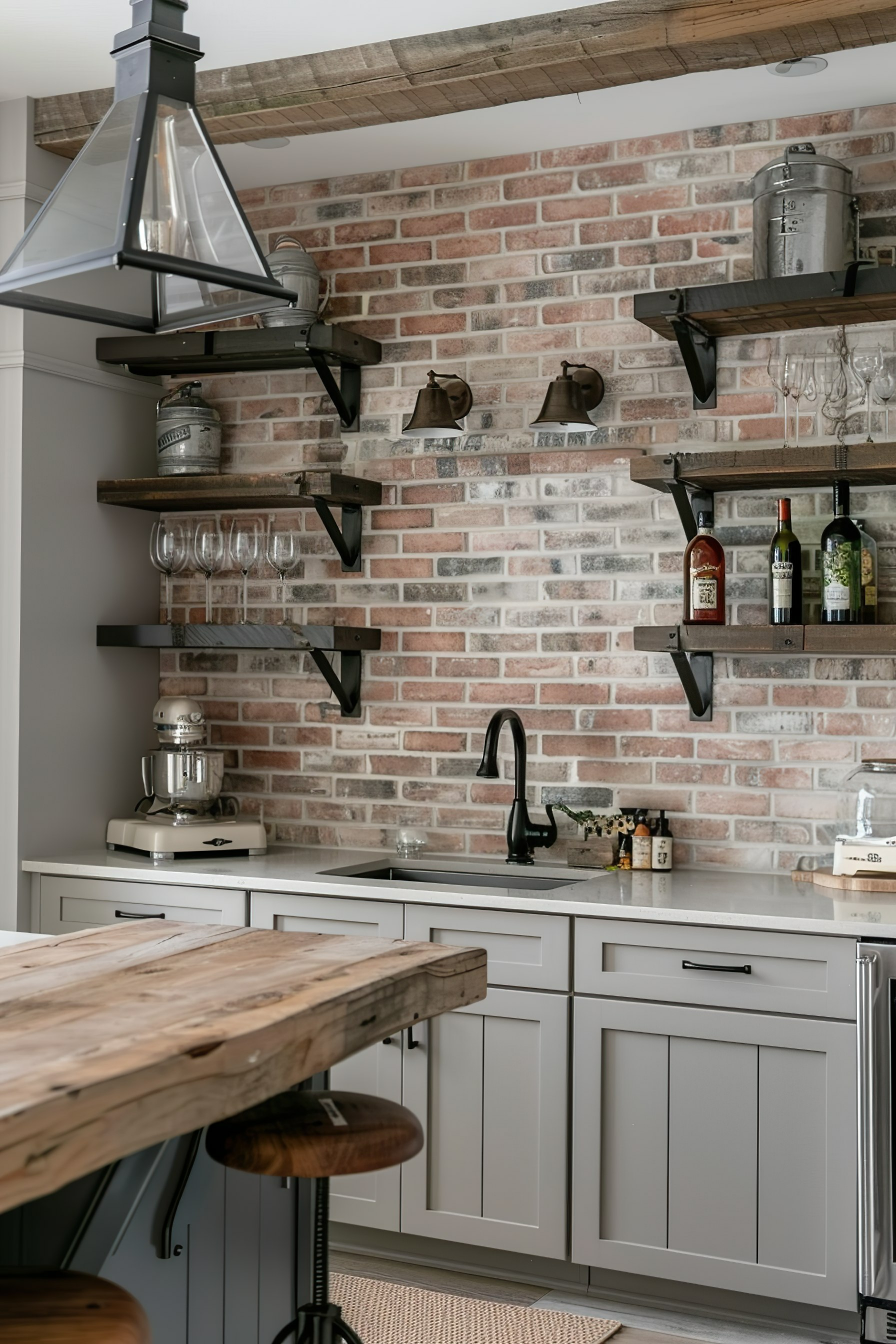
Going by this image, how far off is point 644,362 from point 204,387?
1375 mm

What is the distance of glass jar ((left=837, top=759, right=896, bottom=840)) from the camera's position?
126 inches

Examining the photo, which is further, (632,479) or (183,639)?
(183,639)

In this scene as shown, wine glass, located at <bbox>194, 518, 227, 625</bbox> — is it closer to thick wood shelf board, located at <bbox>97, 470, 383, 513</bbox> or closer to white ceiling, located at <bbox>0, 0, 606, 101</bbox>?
thick wood shelf board, located at <bbox>97, 470, 383, 513</bbox>

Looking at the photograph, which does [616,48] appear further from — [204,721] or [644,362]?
[204,721]

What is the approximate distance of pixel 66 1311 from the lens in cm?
142

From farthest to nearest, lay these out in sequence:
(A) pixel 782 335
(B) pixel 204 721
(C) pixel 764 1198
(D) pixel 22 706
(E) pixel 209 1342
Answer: (B) pixel 204 721 < (D) pixel 22 706 < (A) pixel 782 335 < (C) pixel 764 1198 < (E) pixel 209 1342

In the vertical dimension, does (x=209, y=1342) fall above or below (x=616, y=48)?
below

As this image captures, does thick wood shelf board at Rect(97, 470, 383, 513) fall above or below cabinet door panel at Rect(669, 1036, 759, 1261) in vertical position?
above

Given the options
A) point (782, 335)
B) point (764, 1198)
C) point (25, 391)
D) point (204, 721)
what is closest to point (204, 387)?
point (25, 391)

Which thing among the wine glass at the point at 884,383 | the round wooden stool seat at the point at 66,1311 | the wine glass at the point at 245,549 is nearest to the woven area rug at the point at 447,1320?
the round wooden stool seat at the point at 66,1311

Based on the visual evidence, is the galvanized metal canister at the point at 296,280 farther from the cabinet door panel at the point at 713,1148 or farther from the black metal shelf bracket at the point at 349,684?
the cabinet door panel at the point at 713,1148

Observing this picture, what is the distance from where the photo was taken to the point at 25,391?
3682mm

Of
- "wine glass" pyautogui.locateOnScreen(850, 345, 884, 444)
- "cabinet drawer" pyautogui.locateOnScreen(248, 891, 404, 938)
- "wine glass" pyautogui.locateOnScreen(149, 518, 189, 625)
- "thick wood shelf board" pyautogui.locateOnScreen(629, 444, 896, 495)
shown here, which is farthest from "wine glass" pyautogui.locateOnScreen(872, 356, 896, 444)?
"wine glass" pyautogui.locateOnScreen(149, 518, 189, 625)

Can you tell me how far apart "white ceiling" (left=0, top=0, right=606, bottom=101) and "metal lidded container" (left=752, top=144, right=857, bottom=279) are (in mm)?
653
